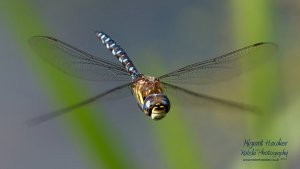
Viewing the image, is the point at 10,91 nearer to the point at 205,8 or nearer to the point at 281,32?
the point at 205,8

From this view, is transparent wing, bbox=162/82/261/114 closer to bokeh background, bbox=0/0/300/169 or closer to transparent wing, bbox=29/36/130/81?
bokeh background, bbox=0/0/300/169

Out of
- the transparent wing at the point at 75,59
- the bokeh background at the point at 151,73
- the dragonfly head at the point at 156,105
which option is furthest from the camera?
the transparent wing at the point at 75,59

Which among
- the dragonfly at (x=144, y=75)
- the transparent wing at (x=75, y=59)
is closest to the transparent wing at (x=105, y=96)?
the dragonfly at (x=144, y=75)

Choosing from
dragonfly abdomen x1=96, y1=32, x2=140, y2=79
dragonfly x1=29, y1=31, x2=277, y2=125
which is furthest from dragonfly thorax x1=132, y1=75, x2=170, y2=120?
dragonfly abdomen x1=96, y1=32, x2=140, y2=79

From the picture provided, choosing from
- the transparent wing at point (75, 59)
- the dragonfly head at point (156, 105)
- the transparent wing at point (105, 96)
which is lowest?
the dragonfly head at point (156, 105)

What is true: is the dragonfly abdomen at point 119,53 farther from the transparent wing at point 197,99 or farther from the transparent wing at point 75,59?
the transparent wing at point 197,99

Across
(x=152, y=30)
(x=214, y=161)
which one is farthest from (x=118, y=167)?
(x=152, y=30)

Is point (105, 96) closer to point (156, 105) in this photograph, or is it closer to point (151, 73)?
point (151, 73)
